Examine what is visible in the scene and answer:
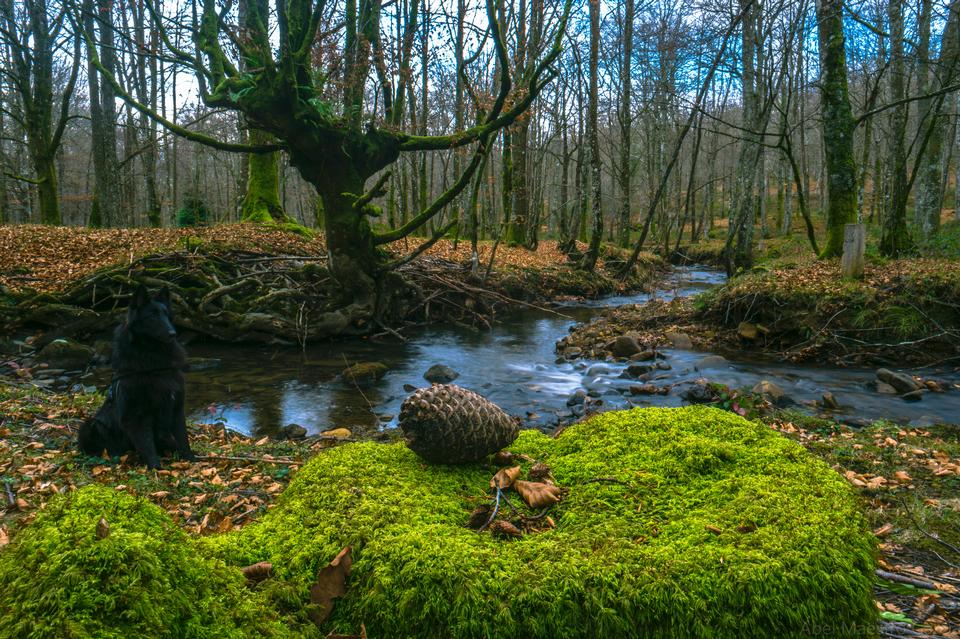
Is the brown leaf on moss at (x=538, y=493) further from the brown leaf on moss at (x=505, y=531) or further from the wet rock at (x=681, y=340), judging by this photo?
the wet rock at (x=681, y=340)

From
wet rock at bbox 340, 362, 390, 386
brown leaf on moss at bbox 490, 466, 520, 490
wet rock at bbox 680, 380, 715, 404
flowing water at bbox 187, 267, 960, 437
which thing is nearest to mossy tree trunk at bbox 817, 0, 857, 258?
flowing water at bbox 187, 267, 960, 437

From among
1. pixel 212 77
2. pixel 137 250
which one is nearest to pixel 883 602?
pixel 212 77

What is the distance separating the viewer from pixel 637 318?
47.0 feet

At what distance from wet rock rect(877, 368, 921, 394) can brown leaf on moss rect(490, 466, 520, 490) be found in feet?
27.4

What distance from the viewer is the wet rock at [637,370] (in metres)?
9.90

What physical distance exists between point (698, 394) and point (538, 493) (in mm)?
6531

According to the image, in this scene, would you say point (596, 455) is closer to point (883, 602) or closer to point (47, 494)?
point (883, 602)

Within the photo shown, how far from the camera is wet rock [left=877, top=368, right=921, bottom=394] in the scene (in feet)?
26.3

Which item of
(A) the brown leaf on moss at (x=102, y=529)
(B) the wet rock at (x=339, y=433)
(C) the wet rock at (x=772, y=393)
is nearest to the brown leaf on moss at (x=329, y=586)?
(A) the brown leaf on moss at (x=102, y=529)

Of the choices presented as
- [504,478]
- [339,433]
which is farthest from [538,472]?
[339,433]

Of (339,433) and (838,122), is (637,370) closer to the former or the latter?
(339,433)

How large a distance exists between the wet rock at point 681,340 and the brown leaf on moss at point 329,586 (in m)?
11.0

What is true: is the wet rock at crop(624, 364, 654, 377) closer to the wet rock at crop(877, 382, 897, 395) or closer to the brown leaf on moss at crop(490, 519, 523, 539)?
the wet rock at crop(877, 382, 897, 395)

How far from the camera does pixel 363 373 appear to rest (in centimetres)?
1000
